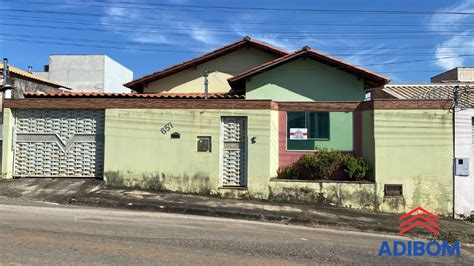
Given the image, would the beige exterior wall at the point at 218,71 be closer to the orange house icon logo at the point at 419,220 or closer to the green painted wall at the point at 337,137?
the green painted wall at the point at 337,137

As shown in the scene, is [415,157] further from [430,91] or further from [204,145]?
[204,145]

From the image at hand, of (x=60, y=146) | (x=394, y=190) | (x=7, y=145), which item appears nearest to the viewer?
(x=394, y=190)

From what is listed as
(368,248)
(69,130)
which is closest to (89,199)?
(69,130)

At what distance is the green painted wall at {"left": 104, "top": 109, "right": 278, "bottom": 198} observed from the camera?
1267cm

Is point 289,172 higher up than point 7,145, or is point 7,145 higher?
point 7,145

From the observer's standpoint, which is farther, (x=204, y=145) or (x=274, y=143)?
(x=274, y=143)

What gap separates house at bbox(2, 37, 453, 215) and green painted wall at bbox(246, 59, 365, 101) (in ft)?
5.54

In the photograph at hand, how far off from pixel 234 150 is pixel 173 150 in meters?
2.04

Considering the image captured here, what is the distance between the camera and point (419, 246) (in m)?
8.50

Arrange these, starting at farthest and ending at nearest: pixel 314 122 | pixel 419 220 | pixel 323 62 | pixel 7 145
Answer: pixel 323 62
pixel 314 122
pixel 7 145
pixel 419 220

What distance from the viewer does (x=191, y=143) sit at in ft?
42.0

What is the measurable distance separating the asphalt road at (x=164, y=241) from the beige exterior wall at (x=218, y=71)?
891cm

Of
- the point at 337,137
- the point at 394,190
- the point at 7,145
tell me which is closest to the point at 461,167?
the point at 394,190

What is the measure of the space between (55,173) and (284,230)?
8565 mm
